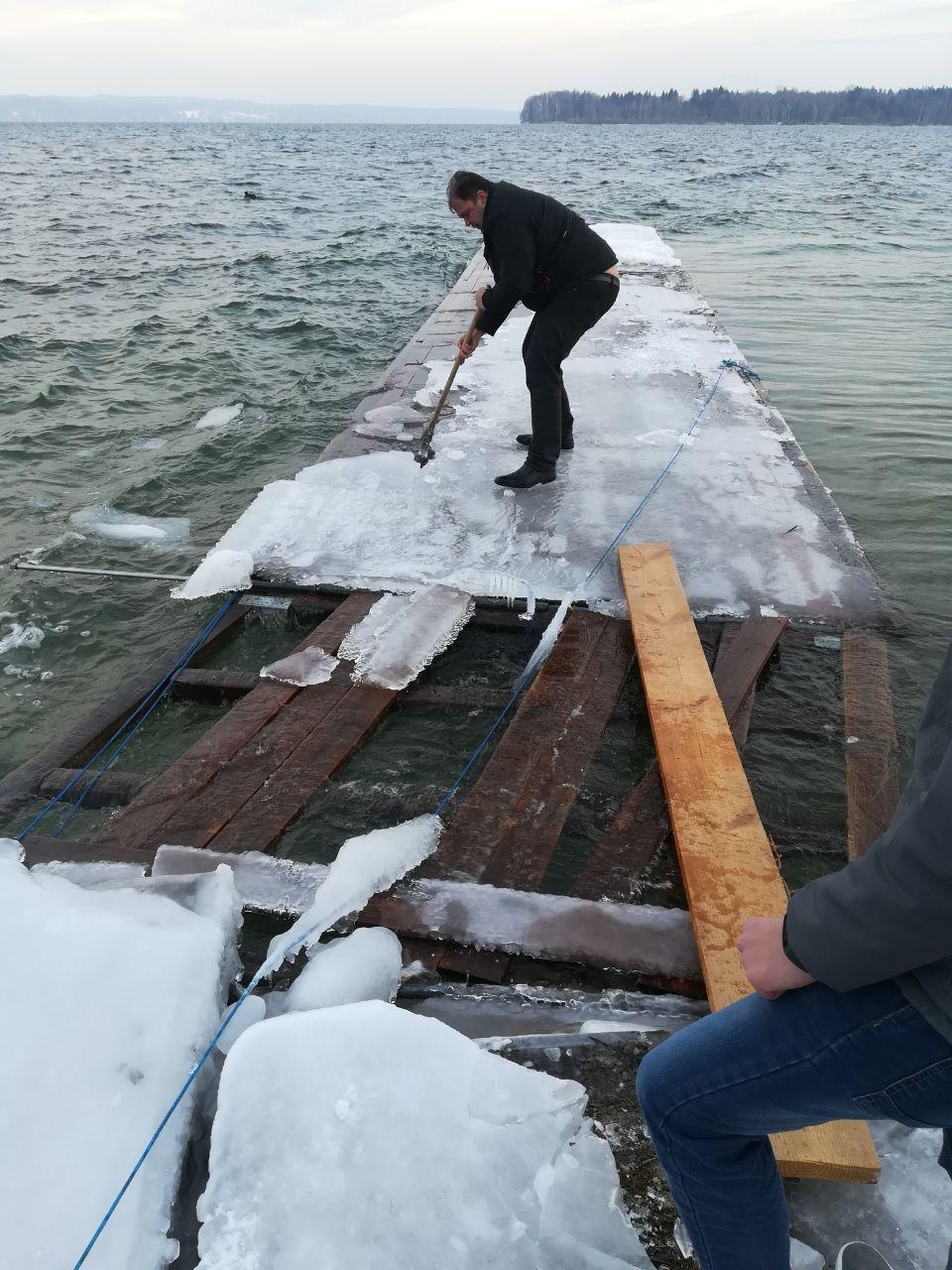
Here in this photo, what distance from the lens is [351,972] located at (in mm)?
2107

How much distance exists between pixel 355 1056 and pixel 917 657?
11.3 feet

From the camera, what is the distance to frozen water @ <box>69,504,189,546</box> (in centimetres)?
559

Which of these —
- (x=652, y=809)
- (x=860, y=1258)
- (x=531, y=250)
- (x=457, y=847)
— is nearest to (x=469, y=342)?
(x=531, y=250)

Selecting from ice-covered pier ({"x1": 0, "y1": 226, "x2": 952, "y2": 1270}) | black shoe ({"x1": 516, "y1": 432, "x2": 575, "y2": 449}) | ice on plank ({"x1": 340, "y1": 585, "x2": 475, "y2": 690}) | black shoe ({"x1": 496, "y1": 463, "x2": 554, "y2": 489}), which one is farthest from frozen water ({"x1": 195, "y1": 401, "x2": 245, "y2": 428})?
ice on plank ({"x1": 340, "y1": 585, "x2": 475, "y2": 690})

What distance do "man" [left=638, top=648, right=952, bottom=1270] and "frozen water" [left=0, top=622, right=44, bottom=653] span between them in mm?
4191

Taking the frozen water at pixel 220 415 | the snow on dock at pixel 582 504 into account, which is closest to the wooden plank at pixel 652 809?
the snow on dock at pixel 582 504

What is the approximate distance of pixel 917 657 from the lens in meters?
4.04

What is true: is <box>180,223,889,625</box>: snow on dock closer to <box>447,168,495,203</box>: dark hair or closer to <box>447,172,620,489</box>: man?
<box>447,172,620,489</box>: man

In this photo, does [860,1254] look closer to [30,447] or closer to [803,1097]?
[803,1097]

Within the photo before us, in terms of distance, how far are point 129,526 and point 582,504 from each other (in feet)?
10.6

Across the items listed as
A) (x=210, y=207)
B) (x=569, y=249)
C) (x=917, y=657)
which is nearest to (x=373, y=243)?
(x=210, y=207)

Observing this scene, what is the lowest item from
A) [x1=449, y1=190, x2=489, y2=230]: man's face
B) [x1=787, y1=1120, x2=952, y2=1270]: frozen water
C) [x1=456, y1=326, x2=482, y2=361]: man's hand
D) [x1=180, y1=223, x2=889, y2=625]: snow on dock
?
[x1=787, y1=1120, x2=952, y2=1270]: frozen water

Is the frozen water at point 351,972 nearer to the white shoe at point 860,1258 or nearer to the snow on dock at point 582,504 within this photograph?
the white shoe at point 860,1258

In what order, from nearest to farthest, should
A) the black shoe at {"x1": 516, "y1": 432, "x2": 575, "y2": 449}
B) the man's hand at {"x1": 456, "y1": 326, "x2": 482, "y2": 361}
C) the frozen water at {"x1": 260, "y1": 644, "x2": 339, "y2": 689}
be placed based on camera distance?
the frozen water at {"x1": 260, "y1": 644, "x2": 339, "y2": 689}, the man's hand at {"x1": 456, "y1": 326, "x2": 482, "y2": 361}, the black shoe at {"x1": 516, "y1": 432, "x2": 575, "y2": 449}
